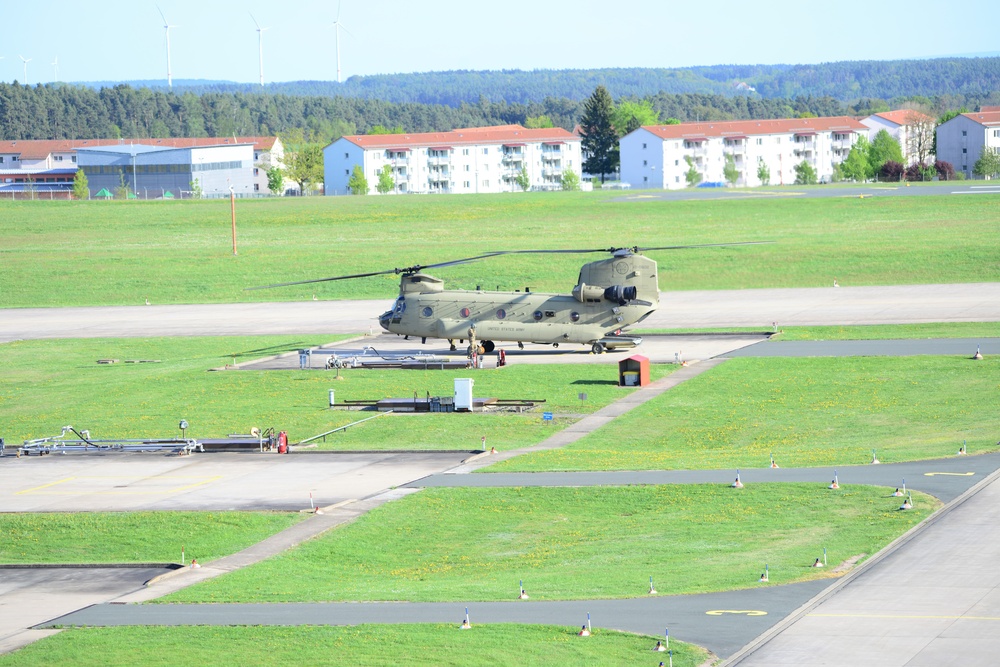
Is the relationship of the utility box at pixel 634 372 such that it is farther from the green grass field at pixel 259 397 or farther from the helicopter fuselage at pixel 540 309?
the helicopter fuselage at pixel 540 309

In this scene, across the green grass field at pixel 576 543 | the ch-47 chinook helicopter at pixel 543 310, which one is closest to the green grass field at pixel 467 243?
the ch-47 chinook helicopter at pixel 543 310

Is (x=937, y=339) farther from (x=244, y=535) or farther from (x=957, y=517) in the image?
(x=244, y=535)

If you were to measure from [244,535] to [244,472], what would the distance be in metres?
8.41

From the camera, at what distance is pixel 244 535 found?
36344mm

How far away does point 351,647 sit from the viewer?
25766 millimetres

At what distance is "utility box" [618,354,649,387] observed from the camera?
55812 millimetres

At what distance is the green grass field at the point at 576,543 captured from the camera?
29.9m

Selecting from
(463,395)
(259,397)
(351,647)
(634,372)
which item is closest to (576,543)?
(351,647)

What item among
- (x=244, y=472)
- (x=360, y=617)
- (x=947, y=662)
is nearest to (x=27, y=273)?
(x=244, y=472)

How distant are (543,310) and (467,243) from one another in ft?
197

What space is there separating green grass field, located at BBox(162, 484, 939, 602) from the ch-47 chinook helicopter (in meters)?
23.3

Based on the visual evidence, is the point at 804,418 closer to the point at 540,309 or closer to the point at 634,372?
the point at 634,372

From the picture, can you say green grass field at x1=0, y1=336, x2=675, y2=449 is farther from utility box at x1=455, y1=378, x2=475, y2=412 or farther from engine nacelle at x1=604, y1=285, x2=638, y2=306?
engine nacelle at x1=604, y1=285, x2=638, y2=306

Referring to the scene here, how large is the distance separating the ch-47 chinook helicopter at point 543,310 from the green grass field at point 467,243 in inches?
1238
